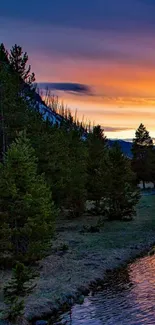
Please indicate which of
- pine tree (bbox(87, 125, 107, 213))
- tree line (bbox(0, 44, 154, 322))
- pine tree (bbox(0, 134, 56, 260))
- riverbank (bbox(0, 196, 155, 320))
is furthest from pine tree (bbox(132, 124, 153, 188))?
pine tree (bbox(0, 134, 56, 260))

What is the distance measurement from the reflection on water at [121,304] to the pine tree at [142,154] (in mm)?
61413

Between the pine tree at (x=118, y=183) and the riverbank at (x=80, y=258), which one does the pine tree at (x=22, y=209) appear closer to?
the riverbank at (x=80, y=258)

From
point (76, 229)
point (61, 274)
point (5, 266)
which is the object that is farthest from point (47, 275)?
point (76, 229)

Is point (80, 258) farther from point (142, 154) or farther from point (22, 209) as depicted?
point (142, 154)

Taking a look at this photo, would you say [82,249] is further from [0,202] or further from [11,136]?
[11,136]

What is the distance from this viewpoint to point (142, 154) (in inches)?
3489

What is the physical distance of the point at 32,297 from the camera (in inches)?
835

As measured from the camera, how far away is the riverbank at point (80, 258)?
70.3 feet

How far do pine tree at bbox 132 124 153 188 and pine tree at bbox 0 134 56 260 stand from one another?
2453 inches

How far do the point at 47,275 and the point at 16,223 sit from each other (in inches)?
149

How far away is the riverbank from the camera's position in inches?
843

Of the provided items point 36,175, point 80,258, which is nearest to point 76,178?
point 36,175

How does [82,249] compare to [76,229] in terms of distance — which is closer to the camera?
[82,249]

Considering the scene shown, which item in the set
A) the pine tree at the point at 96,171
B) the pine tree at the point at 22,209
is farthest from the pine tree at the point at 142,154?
the pine tree at the point at 22,209
